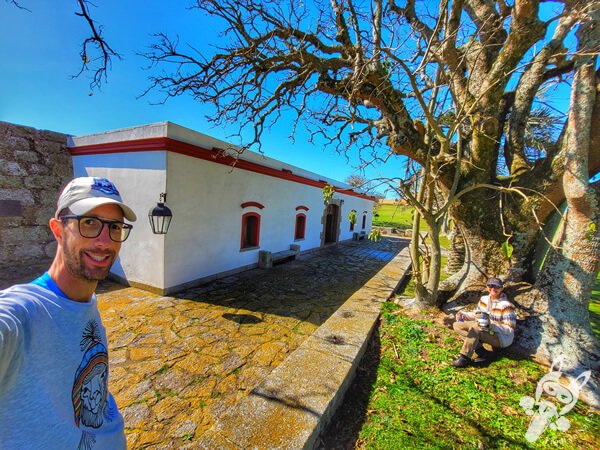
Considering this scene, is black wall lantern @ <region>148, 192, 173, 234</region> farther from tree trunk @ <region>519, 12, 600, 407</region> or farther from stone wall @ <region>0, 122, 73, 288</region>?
tree trunk @ <region>519, 12, 600, 407</region>

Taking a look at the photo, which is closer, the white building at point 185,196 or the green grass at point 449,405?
the green grass at point 449,405

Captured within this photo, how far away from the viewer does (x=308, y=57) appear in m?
4.24

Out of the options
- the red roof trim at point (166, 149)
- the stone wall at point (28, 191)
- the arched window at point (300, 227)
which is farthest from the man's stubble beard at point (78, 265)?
the arched window at point (300, 227)

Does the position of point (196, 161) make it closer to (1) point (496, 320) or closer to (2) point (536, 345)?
(1) point (496, 320)

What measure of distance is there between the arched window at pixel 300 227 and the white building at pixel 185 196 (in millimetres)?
2192

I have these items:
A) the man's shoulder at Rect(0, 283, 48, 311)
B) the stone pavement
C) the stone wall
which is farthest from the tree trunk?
the stone wall

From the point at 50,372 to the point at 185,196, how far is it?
17.7 feet

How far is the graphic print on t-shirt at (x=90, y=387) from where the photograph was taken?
1092 mm

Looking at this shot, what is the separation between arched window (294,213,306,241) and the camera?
36.0 ft

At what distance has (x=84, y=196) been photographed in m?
1.21

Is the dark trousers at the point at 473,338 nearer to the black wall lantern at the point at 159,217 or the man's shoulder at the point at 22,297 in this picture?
the man's shoulder at the point at 22,297

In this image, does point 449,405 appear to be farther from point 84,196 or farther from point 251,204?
point 251,204

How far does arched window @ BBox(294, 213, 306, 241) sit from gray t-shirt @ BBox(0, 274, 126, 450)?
9.69m

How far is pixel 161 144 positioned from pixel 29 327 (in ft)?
17.5
